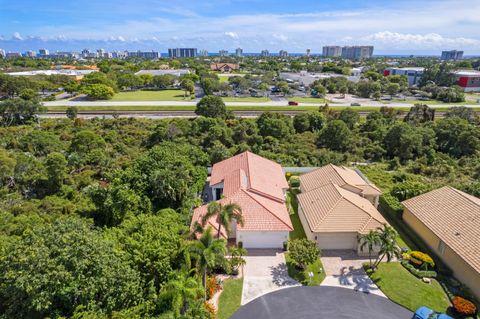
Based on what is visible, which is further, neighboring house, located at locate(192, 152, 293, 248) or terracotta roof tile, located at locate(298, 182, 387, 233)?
neighboring house, located at locate(192, 152, 293, 248)

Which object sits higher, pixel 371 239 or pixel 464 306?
pixel 371 239

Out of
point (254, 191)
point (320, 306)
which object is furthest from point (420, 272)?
point (254, 191)

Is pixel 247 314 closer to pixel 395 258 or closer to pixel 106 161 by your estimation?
pixel 395 258

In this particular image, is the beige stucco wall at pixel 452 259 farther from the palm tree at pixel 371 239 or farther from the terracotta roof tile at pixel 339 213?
the palm tree at pixel 371 239

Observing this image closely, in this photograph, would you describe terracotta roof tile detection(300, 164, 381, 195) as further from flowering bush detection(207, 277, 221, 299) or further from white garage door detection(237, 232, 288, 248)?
flowering bush detection(207, 277, 221, 299)

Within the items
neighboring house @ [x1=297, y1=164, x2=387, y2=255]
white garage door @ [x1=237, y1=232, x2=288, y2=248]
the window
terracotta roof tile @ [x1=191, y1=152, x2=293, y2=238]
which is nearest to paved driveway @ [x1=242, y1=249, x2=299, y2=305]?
white garage door @ [x1=237, y1=232, x2=288, y2=248]

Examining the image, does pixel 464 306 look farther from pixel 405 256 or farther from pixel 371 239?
pixel 371 239
